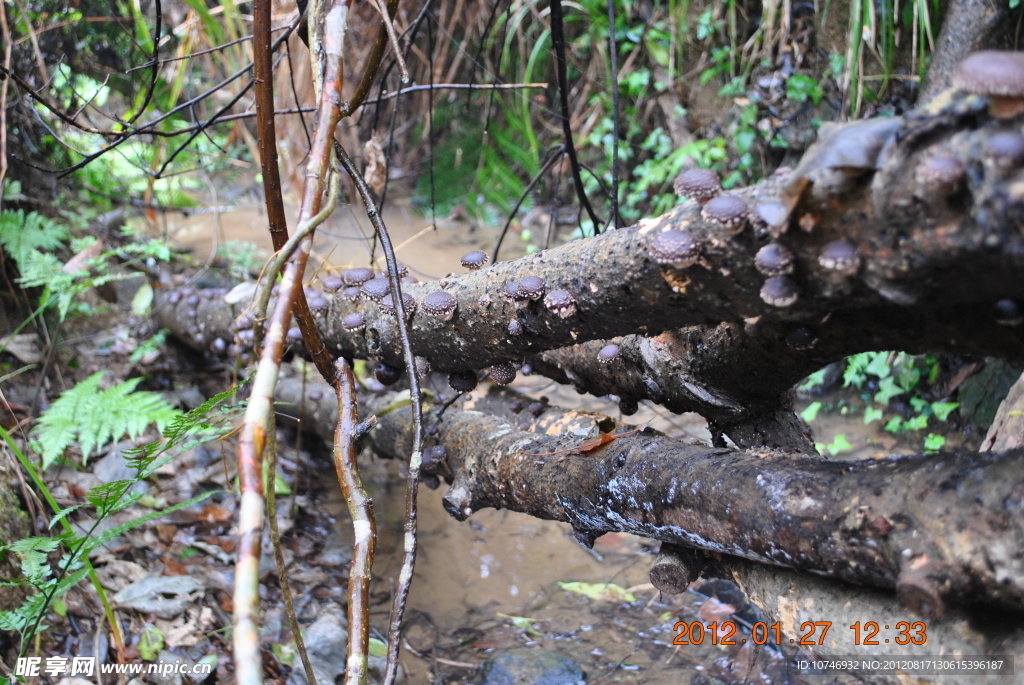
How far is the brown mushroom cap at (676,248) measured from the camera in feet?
4.59

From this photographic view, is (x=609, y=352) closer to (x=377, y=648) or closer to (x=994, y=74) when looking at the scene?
(x=994, y=74)

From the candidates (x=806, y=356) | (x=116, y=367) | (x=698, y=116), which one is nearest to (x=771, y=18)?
(x=698, y=116)

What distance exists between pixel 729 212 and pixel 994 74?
1.56 ft

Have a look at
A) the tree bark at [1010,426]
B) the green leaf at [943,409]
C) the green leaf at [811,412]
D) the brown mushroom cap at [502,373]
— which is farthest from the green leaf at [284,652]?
the green leaf at [943,409]

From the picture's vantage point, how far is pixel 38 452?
308 cm

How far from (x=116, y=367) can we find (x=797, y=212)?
4918 mm

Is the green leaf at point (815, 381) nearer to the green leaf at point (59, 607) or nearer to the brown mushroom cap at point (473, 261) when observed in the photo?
the brown mushroom cap at point (473, 261)

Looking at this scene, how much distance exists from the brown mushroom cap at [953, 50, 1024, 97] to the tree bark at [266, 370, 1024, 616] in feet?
2.52

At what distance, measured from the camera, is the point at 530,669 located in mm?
2740

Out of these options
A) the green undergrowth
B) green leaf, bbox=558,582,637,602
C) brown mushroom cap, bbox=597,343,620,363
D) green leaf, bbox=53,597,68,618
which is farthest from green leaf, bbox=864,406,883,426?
green leaf, bbox=53,597,68,618

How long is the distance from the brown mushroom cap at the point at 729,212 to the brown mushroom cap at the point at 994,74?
0.41m

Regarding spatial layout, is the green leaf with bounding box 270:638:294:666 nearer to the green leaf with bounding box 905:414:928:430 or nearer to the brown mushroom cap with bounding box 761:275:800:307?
the brown mushroom cap with bounding box 761:275:800:307

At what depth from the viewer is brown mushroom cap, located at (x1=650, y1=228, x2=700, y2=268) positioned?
1398mm

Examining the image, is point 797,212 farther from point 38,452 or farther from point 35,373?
point 35,373
